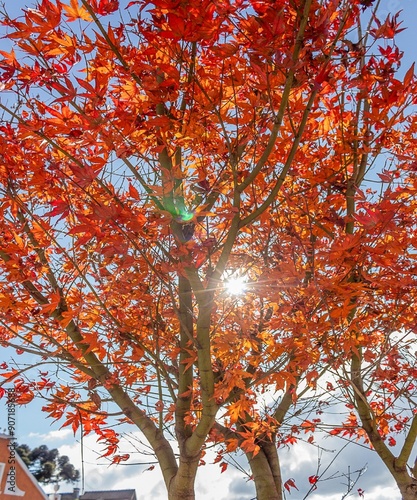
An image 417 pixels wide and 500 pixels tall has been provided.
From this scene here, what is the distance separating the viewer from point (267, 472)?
4.48 m

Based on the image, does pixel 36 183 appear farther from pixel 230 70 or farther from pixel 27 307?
pixel 230 70

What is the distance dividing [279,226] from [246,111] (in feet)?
3.64

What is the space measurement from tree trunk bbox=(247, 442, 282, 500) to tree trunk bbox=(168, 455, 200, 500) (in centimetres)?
136

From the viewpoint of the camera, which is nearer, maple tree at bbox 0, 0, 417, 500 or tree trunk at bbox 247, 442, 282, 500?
maple tree at bbox 0, 0, 417, 500

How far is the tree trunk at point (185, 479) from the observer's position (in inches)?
125

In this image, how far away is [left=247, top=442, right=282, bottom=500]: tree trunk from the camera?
4379 millimetres

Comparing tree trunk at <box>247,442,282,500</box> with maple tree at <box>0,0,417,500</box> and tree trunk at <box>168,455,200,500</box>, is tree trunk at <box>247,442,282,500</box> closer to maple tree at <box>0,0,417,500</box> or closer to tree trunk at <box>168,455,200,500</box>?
maple tree at <box>0,0,417,500</box>

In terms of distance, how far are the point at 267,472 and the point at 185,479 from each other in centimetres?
153

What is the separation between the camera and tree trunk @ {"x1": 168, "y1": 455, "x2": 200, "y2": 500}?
318 cm

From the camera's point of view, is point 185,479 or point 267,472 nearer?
point 185,479

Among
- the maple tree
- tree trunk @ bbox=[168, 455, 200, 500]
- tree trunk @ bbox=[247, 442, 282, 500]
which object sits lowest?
tree trunk @ bbox=[168, 455, 200, 500]

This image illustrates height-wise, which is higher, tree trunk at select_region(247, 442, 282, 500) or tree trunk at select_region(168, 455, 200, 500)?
tree trunk at select_region(247, 442, 282, 500)

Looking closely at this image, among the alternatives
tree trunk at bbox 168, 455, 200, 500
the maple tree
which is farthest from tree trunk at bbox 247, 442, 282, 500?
tree trunk at bbox 168, 455, 200, 500

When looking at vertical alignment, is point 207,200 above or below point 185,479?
above
